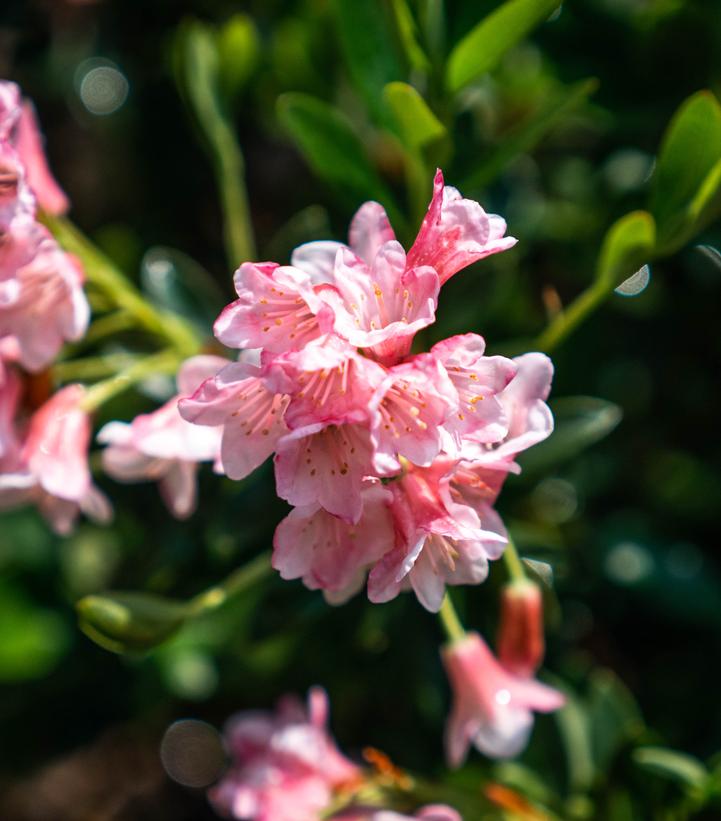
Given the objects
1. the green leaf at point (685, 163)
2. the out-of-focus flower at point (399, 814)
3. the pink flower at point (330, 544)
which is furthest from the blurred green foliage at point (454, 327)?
the pink flower at point (330, 544)

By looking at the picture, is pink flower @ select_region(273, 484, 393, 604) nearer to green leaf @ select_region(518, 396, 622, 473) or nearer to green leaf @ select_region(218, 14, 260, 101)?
green leaf @ select_region(518, 396, 622, 473)

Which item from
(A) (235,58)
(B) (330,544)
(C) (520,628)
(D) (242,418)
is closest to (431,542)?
(B) (330,544)

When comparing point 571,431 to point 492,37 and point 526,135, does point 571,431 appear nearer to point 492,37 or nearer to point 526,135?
point 526,135

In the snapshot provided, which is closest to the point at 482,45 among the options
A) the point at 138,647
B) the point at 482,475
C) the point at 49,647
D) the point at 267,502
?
the point at 482,475

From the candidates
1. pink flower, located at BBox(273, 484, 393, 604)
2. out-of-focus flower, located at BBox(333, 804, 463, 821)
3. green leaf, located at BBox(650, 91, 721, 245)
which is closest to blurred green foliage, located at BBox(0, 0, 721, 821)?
green leaf, located at BBox(650, 91, 721, 245)

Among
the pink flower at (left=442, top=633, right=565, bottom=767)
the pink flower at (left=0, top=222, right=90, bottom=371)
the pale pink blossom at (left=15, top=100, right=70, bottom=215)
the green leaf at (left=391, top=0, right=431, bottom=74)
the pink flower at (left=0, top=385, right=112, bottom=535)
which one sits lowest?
the pink flower at (left=442, top=633, right=565, bottom=767)

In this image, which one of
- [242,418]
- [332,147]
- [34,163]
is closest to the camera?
[242,418]
